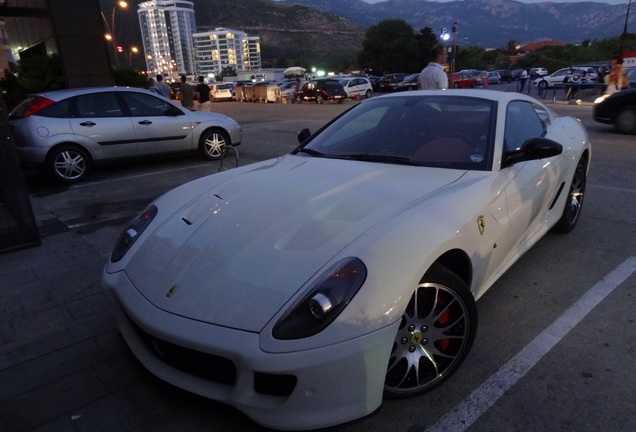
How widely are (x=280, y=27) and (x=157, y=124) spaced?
169m

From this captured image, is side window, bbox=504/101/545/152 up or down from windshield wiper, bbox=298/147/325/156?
up

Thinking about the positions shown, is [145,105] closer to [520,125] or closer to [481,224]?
[520,125]

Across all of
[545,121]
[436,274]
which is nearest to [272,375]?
[436,274]

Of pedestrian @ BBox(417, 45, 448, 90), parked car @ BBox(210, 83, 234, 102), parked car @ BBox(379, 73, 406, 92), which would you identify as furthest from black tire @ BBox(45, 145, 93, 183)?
parked car @ BBox(210, 83, 234, 102)

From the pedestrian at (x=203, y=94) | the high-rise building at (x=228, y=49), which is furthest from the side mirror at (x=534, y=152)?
the high-rise building at (x=228, y=49)

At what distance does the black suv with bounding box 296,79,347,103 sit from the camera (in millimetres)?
26547

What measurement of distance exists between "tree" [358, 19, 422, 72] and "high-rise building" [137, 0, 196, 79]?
8448 centimetres

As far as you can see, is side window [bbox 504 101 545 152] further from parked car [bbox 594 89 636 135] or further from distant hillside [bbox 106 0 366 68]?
distant hillside [bbox 106 0 366 68]

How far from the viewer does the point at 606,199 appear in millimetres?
5195

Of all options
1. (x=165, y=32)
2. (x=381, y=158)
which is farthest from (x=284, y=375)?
(x=165, y=32)

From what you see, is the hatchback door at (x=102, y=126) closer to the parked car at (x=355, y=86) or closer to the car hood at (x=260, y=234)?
the car hood at (x=260, y=234)

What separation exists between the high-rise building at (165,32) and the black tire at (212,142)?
453 ft

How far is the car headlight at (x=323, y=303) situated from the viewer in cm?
172

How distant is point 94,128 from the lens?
278 inches
